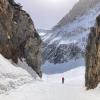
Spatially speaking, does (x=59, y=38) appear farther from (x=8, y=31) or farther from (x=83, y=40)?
(x=8, y=31)

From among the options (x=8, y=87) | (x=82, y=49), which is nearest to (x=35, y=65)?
(x=8, y=87)

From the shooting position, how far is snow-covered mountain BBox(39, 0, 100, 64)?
16825 centimetres

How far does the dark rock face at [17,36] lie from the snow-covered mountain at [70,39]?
9354cm

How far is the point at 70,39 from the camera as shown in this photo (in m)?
182

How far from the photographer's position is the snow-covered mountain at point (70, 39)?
168250 mm

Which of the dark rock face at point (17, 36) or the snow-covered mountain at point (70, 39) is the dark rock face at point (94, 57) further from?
the snow-covered mountain at point (70, 39)

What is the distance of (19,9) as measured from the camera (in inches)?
2276

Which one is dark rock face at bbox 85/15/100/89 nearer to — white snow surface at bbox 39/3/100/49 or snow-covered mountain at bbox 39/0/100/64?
snow-covered mountain at bbox 39/0/100/64

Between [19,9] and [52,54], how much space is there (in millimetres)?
118869

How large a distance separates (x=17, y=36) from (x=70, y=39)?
126 metres

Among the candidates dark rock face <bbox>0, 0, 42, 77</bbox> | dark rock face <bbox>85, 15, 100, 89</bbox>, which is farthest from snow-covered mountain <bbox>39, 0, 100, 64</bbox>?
dark rock face <bbox>85, 15, 100, 89</bbox>

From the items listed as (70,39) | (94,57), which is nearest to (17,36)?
(94,57)

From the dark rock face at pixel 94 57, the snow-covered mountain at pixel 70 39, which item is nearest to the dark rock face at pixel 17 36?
the dark rock face at pixel 94 57

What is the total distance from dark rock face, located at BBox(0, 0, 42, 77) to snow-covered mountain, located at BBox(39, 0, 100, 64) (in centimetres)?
9354
